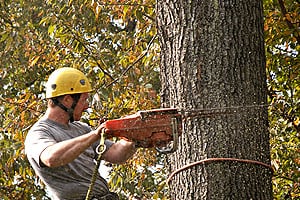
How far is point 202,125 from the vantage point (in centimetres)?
393

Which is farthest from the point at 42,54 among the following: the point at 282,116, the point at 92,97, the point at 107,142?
the point at 107,142

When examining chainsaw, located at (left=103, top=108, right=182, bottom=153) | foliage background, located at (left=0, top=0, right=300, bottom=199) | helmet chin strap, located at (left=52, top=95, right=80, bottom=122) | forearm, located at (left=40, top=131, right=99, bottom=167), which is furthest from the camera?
foliage background, located at (left=0, top=0, right=300, bottom=199)

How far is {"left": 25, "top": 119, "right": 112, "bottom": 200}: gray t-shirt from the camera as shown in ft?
12.5

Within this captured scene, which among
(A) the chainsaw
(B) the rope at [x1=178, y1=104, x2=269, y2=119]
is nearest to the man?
(A) the chainsaw

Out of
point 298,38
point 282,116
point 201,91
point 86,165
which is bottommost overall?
point 86,165

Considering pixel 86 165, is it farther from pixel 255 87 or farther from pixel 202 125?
pixel 255 87

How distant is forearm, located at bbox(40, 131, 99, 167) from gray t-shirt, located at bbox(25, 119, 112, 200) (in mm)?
173

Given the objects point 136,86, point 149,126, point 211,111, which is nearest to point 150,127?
point 149,126

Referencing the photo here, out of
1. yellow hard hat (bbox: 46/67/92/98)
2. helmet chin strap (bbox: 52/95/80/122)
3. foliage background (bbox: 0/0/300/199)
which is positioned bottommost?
helmet chin strap (bbox: 52/95/80/122)

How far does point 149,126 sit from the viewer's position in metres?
3.66

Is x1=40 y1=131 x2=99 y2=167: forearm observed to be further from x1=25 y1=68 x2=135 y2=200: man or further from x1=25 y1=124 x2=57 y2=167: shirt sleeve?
x1=25 y1=124 x2=57 y2=167: shirt sleeve

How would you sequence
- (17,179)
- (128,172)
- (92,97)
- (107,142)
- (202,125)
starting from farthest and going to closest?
(17,179), (128,172), (92,97), (107,142), (202,125)

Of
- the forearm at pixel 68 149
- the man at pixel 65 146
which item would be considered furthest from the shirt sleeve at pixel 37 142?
the forearm at pixel 68 149

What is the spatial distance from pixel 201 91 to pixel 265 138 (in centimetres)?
43
